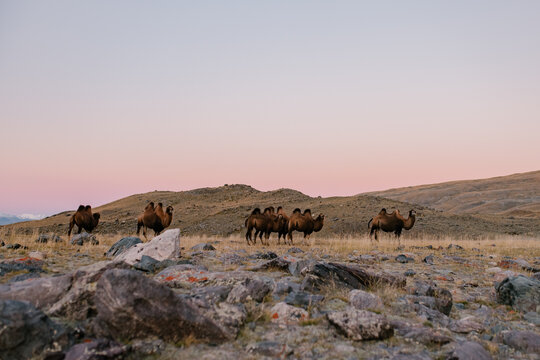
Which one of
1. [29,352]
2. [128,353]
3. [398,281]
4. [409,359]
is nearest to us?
[29,352]

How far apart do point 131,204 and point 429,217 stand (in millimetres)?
47797

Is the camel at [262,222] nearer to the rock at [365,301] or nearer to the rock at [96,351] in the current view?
the rock at [365,301]

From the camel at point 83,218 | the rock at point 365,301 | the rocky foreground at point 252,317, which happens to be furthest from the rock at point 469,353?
the camel at point 83,218

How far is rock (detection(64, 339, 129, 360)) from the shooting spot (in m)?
4.36

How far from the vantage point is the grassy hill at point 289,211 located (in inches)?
1483

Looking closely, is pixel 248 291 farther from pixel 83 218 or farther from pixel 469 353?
pixel 83 218

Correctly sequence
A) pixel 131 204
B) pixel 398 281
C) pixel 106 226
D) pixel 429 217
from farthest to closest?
1. pixel 131 204
2. pixel 106 226
3. pixel 429 217
4. pixel 398 281

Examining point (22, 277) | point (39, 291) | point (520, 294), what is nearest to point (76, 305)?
point (39, 291)

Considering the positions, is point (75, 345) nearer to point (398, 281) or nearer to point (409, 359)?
point (409, 359)

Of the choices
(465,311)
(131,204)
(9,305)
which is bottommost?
(465,311)

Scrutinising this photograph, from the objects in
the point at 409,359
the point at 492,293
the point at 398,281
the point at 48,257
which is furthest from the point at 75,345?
the point at 492,293

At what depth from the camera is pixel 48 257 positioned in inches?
468

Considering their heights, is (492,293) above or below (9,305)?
below

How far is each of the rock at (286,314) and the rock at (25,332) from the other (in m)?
3.09
